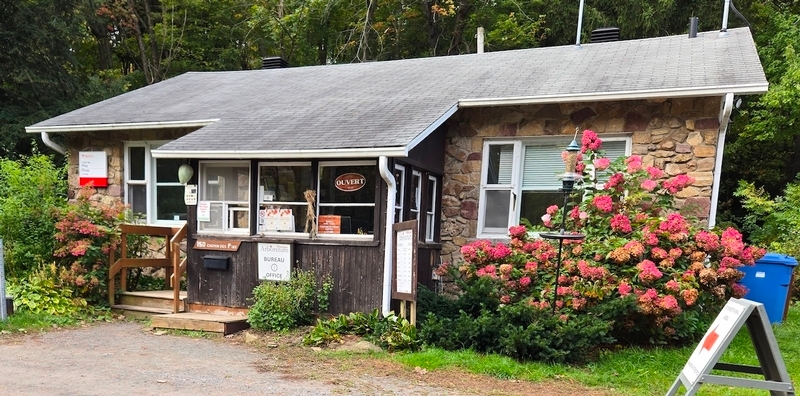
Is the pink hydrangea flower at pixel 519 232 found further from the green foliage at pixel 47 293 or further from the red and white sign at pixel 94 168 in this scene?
the red and white sign at pixel 94 168

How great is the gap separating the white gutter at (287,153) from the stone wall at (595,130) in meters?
2.37

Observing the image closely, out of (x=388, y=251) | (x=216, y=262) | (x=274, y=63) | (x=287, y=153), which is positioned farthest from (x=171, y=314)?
(x=274, y=63)

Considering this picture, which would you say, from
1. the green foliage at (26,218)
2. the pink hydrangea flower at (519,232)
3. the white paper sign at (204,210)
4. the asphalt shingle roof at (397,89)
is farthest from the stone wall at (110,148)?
the pink hydrangea flower at (519,232)

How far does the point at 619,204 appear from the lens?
6.96m

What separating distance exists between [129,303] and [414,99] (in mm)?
A: 5444

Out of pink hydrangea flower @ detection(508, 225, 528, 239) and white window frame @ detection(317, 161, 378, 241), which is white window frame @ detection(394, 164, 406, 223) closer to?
white window frame @ detection(317, 161, 378, 241)

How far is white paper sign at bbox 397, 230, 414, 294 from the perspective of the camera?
6262 millimetres

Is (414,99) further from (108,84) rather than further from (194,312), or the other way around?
(108,84)

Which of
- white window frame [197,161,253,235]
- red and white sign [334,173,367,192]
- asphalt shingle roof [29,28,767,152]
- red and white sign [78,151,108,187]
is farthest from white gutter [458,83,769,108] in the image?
red and white sign [78,151,108,187]

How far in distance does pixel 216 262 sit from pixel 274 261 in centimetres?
88

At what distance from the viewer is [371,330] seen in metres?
6.50

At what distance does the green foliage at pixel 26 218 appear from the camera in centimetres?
827

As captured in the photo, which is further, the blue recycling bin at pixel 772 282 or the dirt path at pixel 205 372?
the blue recycling bin at pixel 772 282

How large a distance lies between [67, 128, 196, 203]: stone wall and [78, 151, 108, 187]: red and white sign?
0.07 meters
